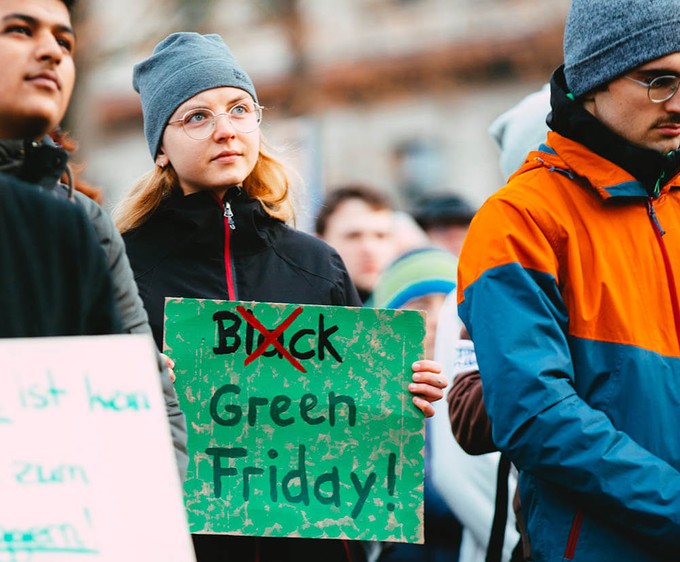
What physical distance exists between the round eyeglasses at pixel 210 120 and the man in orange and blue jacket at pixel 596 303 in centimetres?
79

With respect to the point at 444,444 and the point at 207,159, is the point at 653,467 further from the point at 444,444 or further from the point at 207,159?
the point at 444,444

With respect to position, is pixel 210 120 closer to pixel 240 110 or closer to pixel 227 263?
pixel 240 110

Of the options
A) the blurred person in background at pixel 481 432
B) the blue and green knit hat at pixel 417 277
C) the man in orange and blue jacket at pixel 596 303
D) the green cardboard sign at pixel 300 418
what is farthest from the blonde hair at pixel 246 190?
the blue and green knit hat at pixel 417 277

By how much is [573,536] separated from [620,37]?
1.18m

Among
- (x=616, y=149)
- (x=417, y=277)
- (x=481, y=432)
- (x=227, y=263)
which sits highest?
(x=616, y=149)

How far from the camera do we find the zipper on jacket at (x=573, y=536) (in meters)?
3.18

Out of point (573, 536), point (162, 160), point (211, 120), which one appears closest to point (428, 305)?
point (162, 160)

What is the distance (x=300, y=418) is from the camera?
11.5ft

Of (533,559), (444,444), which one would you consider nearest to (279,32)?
(444,444)

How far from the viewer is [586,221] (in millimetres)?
3283

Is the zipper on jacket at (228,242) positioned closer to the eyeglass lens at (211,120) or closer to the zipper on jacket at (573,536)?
the eyeglass lens at (211,120)

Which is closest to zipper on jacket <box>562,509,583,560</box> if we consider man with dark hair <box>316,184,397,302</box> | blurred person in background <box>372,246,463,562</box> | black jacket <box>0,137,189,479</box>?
black jacket <box>0,137,189,479</box>

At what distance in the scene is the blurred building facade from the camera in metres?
25.3

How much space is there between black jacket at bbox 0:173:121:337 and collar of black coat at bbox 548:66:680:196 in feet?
4.33
